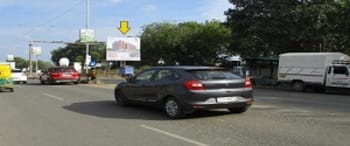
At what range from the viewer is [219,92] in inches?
480

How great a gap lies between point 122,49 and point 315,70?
21.9 m

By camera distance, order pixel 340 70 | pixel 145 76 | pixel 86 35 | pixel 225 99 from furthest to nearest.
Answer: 1. pixel 86 35
2. pixel 340 70
3. pixel 145 76
4. pixel 225 99

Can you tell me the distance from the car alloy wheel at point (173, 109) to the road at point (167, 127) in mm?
192

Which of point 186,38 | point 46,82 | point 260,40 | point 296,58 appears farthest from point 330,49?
point 186,38

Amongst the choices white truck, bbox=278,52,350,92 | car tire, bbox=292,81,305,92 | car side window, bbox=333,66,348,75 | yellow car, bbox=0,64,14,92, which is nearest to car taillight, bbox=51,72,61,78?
yellow car, bbox=0,64,14,92

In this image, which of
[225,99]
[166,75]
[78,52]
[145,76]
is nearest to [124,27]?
[145,76]

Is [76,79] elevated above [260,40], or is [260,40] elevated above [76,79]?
[260,40]

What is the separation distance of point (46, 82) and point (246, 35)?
646 inches

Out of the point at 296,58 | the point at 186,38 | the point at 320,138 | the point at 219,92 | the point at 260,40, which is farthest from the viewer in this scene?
the point at 186,38

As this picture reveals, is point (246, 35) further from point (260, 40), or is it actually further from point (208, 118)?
point (208, 118)

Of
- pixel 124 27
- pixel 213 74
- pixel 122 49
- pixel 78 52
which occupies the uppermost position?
pixel 78 52

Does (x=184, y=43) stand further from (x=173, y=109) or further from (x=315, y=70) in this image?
(x=173, y=109)

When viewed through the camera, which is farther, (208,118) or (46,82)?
(46,82)

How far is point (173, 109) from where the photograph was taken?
490 inches
